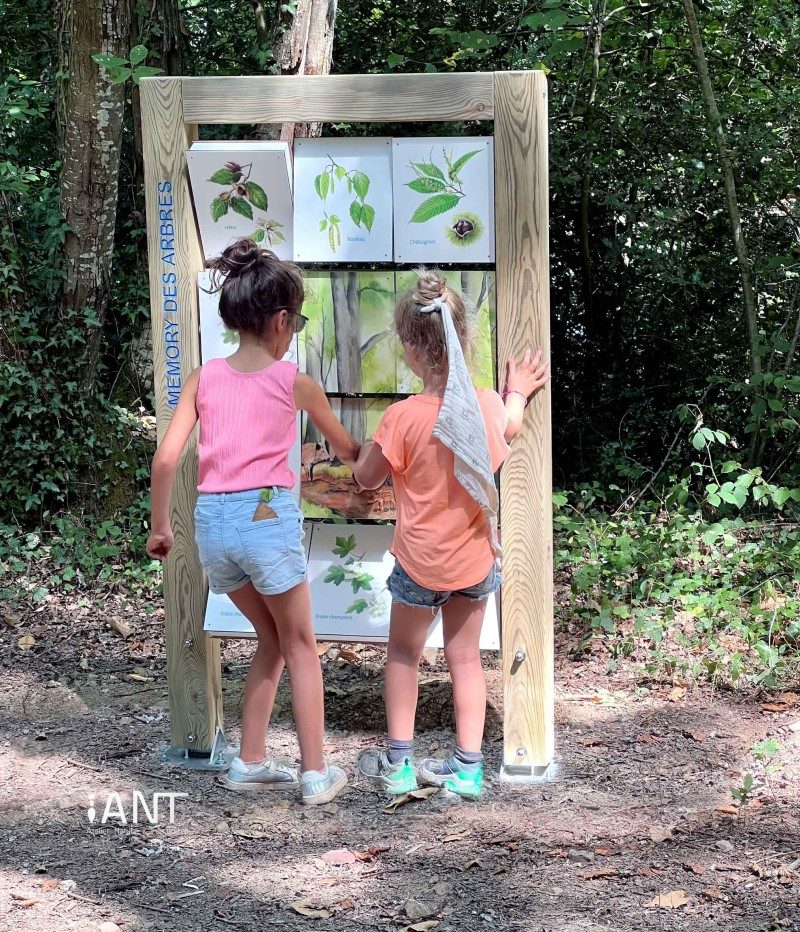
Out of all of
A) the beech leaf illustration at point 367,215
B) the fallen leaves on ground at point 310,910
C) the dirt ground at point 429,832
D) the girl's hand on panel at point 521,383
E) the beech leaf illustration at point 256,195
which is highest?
the beech leaf illustration at point 256,195

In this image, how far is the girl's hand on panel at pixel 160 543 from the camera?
368 centimetres

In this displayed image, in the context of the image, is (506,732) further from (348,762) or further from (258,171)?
(258,171)

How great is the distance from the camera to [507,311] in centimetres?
375

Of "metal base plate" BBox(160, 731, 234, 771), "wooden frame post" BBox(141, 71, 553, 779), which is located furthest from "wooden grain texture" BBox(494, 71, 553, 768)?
"metal base plate" BBox(160, 731, 234, 771)

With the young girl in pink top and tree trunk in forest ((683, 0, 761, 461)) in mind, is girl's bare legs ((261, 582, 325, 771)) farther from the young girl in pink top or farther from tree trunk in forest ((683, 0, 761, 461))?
tree trunk in forest ((683, 0, 761, 461))

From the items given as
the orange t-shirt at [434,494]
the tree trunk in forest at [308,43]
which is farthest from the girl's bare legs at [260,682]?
the tree trunk in forest at [308,43]

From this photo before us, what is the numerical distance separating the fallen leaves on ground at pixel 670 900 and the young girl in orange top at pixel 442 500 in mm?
841

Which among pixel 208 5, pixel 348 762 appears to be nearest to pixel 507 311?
pixel 348 762

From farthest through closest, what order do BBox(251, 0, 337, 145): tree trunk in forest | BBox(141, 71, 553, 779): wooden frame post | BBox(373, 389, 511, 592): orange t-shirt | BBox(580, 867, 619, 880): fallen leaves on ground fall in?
BBox(251, 0, 337, 145): tree trunk in forest
BBox(141, 71, 553, 779): wooden frame post
BBox(373, 389, 511, 592): orange t-shirt
BBox(580, 867, 619, 880): fallen leaves on ground

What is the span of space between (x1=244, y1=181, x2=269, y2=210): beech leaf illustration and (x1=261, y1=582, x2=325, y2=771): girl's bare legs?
1364 millimetres

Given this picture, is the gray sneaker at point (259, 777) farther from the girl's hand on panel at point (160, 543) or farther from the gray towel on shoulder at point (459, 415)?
the gray towel on shoulder at point (459, 415)

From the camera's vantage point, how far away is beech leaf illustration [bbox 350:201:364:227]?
3.80 m

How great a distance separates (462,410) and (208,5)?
21.4 ft

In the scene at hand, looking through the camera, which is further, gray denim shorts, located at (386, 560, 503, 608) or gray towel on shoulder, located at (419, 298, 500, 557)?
gray denim shorts, located at (386, 560, 503, 608)
